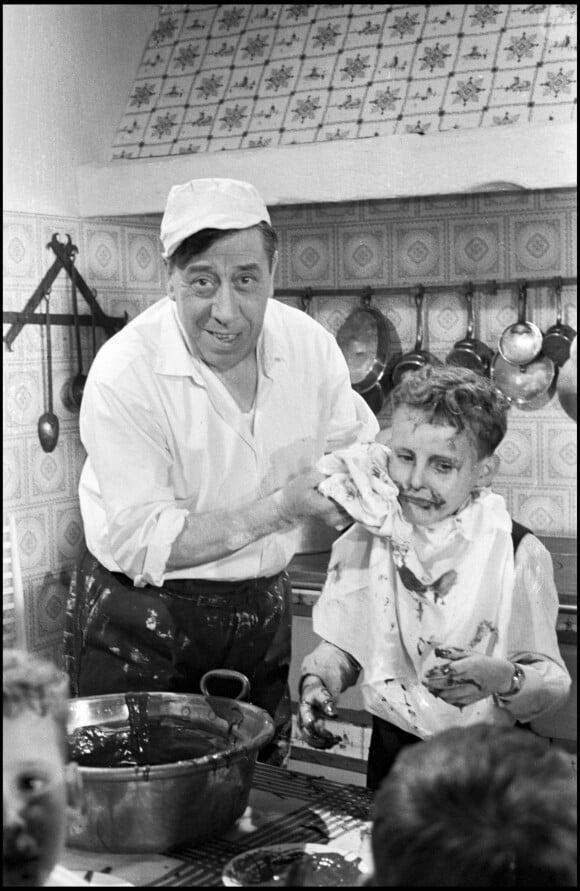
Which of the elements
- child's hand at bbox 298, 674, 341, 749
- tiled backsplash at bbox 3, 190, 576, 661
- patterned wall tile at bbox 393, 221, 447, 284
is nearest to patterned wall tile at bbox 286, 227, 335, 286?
tiled backsplash at bbox 3, 190, 576, 661

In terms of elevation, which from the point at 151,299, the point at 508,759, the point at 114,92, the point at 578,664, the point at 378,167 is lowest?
the point at 578,664

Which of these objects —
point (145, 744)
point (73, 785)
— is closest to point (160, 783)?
point (73, 785)

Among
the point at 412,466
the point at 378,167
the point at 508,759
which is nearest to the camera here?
the point at 508,759

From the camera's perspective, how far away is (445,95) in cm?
164

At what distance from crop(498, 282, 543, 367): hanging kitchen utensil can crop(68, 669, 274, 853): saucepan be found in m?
0.71

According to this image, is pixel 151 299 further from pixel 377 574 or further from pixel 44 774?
pixel 44 774

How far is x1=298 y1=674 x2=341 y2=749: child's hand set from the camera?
1.40 metres

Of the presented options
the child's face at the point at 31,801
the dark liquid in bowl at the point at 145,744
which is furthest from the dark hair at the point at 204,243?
the child's face at the point at 31,801

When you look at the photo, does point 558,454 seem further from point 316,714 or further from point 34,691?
point 34,691

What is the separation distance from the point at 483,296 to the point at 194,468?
54cm

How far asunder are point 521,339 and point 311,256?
0.36 m

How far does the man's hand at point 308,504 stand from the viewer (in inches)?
60.0

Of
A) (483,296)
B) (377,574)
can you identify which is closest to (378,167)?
(483,296)

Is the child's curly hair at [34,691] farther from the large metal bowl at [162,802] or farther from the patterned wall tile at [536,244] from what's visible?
the patterned wall tile at [536,244]
